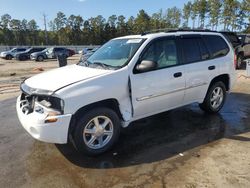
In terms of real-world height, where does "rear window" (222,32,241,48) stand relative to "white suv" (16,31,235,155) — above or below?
above

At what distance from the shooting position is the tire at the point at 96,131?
375 cm

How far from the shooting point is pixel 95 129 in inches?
155

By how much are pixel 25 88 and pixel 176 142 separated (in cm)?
269

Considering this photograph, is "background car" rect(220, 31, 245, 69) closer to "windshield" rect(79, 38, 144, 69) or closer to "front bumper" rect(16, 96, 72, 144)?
"windshield" rect(79, 38, 144, 69)

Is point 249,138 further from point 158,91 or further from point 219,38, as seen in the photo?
point 219,38

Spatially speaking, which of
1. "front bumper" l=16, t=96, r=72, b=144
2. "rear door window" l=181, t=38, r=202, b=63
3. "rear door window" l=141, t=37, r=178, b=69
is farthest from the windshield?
"front bumper" l=16, t=96, r=72, b=144

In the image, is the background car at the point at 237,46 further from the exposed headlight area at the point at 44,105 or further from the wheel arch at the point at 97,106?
the exposed headlight area at the point at 44,105

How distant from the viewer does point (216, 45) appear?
18.5 feet

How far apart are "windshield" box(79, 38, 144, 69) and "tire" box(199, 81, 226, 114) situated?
85.2 inches

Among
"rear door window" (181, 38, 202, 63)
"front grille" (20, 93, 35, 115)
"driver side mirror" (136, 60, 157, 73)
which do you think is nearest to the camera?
"front grille" (20, 93, 35, 115)

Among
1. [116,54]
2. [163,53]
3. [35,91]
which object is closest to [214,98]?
[163,53]

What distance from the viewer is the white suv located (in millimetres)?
3605

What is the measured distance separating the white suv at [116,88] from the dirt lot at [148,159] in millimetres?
417

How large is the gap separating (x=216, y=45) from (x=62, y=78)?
3531 millimetres
